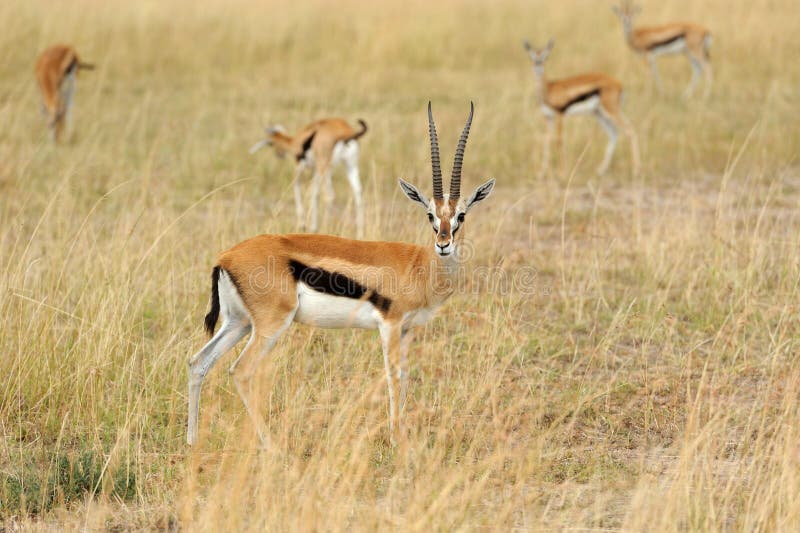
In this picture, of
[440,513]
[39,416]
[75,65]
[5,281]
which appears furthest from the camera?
[75,65]

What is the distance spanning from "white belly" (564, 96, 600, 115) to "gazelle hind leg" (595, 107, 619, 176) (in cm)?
7

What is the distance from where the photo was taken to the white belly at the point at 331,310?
4.66 m

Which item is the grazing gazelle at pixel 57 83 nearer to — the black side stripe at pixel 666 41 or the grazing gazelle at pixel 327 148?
the grazing gazelle at pixel 327 148

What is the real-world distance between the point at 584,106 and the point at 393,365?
680 centimetres

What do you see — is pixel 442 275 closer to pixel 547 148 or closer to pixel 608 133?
pixel 547 148

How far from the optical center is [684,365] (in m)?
5.66

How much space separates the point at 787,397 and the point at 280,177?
20.2 ft

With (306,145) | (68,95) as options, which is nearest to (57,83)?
(68,95)

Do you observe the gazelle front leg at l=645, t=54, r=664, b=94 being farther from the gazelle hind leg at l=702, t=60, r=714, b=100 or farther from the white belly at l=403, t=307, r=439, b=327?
the white belly at l=403, t=307, r=439, b=327

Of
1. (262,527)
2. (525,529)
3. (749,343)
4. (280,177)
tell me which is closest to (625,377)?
(749,343)

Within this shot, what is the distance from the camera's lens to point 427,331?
6133 mm

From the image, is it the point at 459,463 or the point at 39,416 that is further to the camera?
the point at 39,416

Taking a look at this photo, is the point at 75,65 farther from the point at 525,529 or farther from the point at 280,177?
the point at 525,529

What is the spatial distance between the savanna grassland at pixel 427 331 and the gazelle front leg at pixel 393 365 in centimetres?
11
